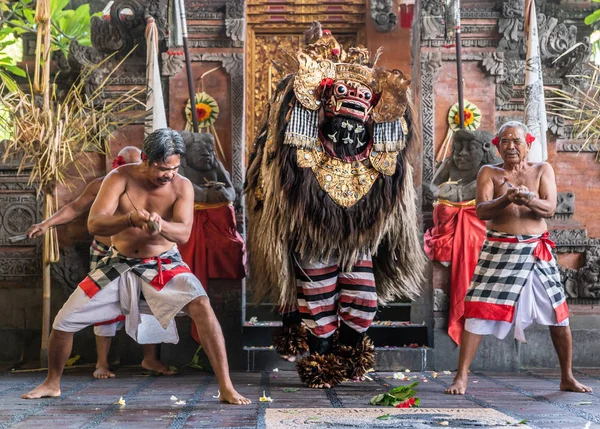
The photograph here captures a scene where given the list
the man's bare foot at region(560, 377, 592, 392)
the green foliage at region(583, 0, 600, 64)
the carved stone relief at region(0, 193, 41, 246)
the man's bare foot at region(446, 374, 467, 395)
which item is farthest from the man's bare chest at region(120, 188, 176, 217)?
the green foliage at region(583, 0, 600, 64)

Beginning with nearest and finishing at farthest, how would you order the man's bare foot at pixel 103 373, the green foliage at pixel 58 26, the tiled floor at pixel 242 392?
the tiled floor at pixel 242 392 < the man's bare foot at pixel 103 373 < the green foliage at pixel 58 26

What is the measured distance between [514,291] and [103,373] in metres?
2.99

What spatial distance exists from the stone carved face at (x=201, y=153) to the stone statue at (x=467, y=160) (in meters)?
1.82

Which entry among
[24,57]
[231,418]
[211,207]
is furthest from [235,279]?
[24,57]

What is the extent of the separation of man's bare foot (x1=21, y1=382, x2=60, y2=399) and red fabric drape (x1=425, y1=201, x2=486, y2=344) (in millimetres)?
3062

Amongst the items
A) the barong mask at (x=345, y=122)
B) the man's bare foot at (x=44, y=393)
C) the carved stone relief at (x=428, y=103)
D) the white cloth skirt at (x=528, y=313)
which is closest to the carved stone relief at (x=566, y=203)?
the carved stone relief at (x=428, y=103)

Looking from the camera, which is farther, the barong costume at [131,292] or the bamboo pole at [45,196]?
the bamboo pole at [45,196]

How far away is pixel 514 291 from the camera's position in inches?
203

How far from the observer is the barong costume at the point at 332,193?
521 cm

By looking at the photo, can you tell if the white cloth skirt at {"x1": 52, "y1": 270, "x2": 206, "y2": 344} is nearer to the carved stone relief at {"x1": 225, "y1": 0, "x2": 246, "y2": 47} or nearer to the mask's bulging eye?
the mask's bulging eye

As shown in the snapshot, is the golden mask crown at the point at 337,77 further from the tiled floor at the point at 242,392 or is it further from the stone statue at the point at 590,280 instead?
the stone statue at the point at 590,280

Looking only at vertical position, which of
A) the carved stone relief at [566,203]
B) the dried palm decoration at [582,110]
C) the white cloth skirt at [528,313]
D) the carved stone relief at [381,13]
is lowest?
the white cloth skirt at [528,313]

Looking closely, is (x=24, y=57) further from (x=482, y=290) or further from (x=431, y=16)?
(x=482, y=290)

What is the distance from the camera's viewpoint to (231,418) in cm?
407
